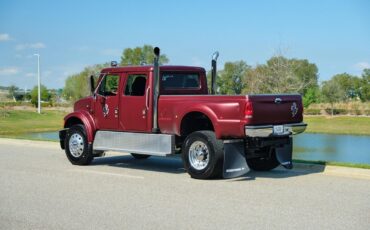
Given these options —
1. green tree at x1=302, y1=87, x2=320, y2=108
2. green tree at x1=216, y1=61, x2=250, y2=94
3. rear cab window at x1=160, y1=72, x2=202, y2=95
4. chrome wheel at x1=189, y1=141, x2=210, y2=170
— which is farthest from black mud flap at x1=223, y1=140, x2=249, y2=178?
green tree at x1=302, y1=87, x2=320, y2=108

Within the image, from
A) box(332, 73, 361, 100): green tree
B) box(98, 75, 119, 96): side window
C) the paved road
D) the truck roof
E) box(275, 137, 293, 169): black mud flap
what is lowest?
the paved road

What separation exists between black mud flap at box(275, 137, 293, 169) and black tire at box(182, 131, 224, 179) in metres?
1.43

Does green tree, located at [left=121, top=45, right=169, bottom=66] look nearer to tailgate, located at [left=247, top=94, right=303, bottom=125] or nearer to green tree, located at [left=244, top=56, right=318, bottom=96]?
green tree, located at [left=244, top=56, right=318, bottom=96]

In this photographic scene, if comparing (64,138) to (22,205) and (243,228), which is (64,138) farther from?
(243,228)

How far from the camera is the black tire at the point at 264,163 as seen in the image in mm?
11117

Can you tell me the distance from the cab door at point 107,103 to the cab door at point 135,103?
0.23 meters

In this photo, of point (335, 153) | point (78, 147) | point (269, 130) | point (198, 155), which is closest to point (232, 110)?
point (269, 130)

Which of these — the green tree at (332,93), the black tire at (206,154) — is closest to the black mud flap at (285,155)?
the black tire at (206,154)

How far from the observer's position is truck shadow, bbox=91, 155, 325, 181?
10.7 m

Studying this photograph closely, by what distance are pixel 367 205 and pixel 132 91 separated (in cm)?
578

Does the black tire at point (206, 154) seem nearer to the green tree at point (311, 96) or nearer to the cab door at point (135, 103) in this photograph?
the cab door at point (135, 103)

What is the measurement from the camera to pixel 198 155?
10242mm

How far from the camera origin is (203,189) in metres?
9.03

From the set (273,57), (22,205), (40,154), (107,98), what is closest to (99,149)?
(107,98)
